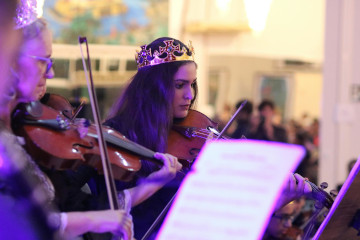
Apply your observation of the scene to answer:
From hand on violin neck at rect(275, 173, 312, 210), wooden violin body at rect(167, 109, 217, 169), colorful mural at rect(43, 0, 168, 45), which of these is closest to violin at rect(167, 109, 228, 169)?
wooden violin body at rect(167, 109, 217, 169)

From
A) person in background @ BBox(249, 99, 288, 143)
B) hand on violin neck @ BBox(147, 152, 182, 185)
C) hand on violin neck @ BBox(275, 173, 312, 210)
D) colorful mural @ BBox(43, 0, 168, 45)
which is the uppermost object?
colorful mural @ BBox(43, 0, 168, 45)

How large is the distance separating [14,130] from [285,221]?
156 cm

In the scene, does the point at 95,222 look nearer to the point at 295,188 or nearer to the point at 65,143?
the point at 65,143

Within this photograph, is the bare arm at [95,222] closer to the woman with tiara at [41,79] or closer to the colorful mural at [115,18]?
the woman with tiara at [41,79]

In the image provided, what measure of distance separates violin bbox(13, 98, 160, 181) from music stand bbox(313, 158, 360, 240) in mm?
525

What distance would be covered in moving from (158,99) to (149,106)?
4cm

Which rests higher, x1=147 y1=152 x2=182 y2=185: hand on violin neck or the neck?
the neck

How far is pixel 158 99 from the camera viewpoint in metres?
1.96

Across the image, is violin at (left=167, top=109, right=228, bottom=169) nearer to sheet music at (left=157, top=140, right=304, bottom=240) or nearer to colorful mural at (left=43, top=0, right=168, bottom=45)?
sheet music at (left=157, top=140, right=304, bottom=240)

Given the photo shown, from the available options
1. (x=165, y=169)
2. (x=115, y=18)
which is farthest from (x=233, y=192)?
(x=115, y=18)

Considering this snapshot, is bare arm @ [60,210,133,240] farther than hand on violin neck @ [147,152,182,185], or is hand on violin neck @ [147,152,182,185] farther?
hand on violin neck @ [147,152,182,185]

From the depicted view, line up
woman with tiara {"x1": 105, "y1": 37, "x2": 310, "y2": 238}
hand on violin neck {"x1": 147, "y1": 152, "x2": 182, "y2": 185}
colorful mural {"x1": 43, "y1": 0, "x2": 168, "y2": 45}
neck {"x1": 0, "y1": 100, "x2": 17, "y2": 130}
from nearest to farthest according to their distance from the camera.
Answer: neck {"x1": 0, "y1": 100, "x2": 17, "y2": 130}, hand on violin neck {"x1": 147, "y1": 152, "x2": 182, "y2": 185}, woman with tiara {"x1": 105, "y1": 37, "x2": 310, "y2": 238}, colorful mural {"x1": 43, "y1": 0, "x2": 168, "y2": 45}

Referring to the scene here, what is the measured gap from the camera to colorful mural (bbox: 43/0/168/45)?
5414 millimetres

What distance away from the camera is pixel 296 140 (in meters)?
6.80
